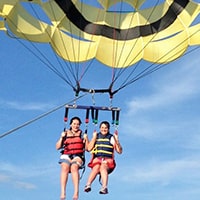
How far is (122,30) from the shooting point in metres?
12.6

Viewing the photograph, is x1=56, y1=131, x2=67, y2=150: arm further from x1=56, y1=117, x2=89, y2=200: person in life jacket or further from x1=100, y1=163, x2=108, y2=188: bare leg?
x1=100, y1=163, x2=108, y2=188: bare leg

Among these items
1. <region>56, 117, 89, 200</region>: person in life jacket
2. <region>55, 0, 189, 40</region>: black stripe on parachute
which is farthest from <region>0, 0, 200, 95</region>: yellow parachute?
<region>56, 117, 89, 200</region>: person in life jacket

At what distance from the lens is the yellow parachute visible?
1200cm

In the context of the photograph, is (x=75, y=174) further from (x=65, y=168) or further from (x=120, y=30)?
(x=120, y=30)

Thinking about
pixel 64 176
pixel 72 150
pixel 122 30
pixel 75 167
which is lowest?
pixel 64 176

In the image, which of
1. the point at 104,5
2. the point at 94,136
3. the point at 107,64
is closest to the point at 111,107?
the point at 94,136

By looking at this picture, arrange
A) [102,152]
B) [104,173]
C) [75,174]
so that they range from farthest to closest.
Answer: [102,152] < [104,173] < [75,174]

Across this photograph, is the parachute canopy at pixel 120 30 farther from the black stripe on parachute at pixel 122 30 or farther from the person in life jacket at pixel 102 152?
the person in life jacket at pixel 102 152

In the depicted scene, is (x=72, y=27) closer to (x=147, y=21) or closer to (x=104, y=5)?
(x=104, y=5)

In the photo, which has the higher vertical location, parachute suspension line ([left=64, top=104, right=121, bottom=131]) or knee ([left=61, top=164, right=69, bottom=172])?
parachute suspension line ([left=64, top=104, right=121, bottom=131])

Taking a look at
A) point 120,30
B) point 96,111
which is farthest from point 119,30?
point 96,111

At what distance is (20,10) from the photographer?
11.6m

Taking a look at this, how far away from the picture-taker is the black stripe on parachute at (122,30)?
1217 cm

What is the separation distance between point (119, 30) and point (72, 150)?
400 centimetres
